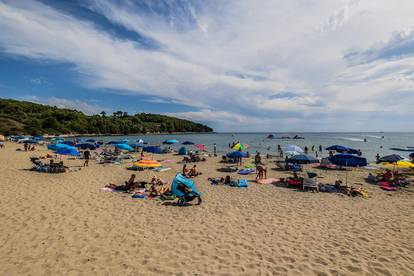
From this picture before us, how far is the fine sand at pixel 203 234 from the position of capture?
5375mm

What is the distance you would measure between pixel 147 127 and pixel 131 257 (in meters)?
159

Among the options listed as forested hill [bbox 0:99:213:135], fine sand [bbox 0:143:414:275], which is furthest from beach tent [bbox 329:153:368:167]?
forested hill [bbox 0:99:213:135]

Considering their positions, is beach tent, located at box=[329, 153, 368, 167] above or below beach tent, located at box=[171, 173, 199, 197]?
above

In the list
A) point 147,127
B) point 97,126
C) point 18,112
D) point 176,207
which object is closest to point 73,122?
point 97,126

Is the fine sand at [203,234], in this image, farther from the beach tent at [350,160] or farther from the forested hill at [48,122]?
the forested hill at [48,122]

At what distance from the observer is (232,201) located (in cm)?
Answer: 1093

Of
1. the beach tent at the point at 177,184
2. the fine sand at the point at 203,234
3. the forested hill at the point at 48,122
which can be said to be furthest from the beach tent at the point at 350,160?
the forested hill at the point at 48,122

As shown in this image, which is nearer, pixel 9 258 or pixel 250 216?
pixel 9 258

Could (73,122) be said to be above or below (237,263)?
above

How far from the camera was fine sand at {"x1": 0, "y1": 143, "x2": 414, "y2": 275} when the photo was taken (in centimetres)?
538

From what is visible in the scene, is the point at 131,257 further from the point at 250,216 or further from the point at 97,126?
the point at 97,126

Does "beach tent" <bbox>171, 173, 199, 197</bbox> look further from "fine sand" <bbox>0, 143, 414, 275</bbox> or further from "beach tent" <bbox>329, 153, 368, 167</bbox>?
"beach tent" <bbox>329, 153, 368, 167</bbox>

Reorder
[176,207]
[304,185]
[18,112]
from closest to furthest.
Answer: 1. [176,207]
2. [304,185]
3. [18,112]

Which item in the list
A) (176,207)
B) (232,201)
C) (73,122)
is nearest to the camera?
(176,207)
